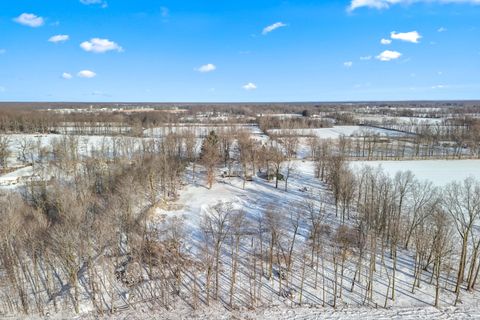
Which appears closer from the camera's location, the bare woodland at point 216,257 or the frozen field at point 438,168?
the bare woodland at point 216,257

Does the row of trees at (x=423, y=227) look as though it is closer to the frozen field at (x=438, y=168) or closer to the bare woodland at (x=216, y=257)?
the bare woodland at (x=216, y=257)

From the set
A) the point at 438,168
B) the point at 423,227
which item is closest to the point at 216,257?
the point at 423,227

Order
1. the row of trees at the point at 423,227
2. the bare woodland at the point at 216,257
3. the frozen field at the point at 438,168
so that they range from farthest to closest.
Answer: the frozen field at the point at 438,168 → the row of trees at the point at 423,227 → the bare woodland at the point at 216,257

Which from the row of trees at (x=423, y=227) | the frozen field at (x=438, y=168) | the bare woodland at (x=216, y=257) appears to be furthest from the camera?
the frozen field at (x=438, y=168)

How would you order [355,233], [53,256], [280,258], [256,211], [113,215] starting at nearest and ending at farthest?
[53,256] → [113,215] → [280,258] → [355,233] → [256,211]

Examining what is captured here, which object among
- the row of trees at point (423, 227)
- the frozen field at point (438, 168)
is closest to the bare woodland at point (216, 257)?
the row of trees at point (423, 227)

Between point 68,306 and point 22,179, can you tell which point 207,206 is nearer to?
point 68,306

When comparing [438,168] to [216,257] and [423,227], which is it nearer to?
[423,227]

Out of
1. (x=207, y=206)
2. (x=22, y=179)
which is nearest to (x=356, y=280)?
(x=207, y=206)
